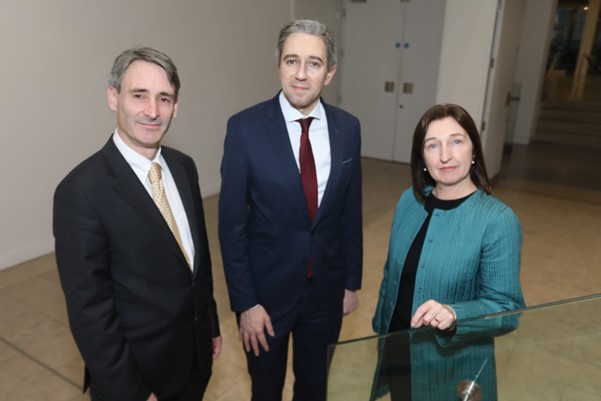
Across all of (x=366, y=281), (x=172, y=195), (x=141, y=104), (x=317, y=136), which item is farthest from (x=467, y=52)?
(x=141, y=104)

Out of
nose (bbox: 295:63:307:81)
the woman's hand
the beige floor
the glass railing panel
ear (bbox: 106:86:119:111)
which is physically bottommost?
the beige floor

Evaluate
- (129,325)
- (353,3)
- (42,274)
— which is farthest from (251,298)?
(353,3)

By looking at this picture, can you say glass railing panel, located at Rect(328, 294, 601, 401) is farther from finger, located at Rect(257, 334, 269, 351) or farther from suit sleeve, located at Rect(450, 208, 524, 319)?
finger, located at Rect(257, 334, 269, 351)

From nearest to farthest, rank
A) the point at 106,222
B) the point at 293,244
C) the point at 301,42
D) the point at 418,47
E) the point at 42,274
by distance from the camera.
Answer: the point at 106,222 → the point at 301,42 → the point at 293,244 → the point at 42,274 → the point at 418,47

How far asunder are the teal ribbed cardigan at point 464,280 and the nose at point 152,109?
1014mm

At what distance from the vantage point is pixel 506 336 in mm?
1479

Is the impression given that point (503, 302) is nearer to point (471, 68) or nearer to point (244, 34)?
point (471, 68)

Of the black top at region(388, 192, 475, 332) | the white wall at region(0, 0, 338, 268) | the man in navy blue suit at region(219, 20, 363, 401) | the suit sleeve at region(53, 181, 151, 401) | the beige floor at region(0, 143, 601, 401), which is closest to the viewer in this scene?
the suit sleeve at region(53, 181, 151, 401)

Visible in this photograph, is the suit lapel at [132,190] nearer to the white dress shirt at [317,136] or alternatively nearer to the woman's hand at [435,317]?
the white dress shirt at [317,136]

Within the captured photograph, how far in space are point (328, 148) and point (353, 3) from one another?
23.7 ft

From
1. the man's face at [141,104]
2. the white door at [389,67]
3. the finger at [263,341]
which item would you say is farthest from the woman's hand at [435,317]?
the white door at [389,67]

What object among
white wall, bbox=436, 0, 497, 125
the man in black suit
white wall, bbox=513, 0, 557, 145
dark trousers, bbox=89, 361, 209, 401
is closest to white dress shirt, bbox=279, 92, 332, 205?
the man in black suit

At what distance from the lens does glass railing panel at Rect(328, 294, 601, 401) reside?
4.60ft

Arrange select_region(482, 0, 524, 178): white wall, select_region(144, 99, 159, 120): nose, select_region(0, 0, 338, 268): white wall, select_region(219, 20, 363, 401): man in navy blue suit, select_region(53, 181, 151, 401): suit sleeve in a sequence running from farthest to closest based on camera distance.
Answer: select_region(482, 0, 524, 178): white wall → select_region(0, 0, 338, 268): white wall → select_region(219, 20, 363, 401): man in navy blue suit → select_region(144, 99, 159, 120): nose → select_region(53, 181, 151, 401): suit sleeve
